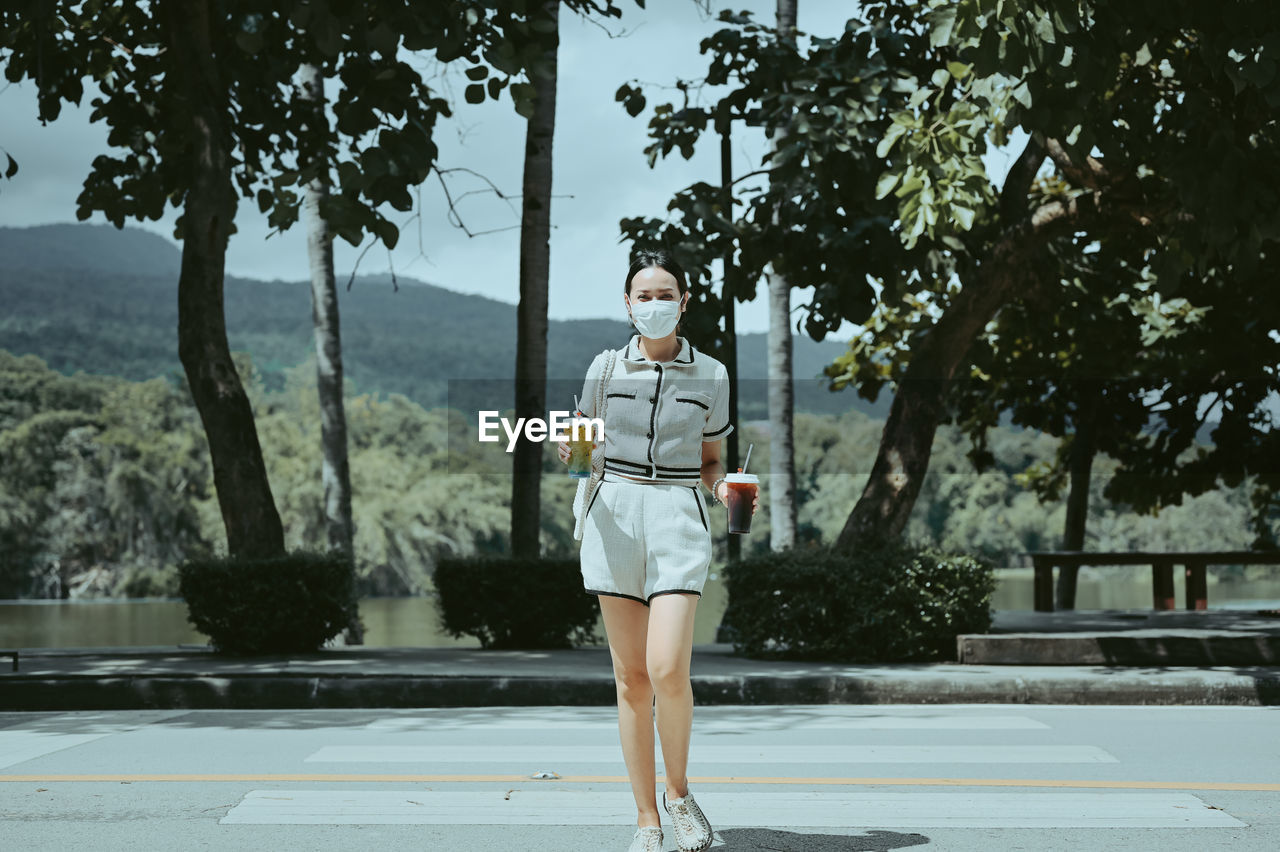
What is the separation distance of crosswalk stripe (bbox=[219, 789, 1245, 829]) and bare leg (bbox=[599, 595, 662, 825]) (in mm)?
909

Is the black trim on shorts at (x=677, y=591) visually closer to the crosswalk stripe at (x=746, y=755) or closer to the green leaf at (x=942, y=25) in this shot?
the crosswalk stripe at (x=746, y=755)

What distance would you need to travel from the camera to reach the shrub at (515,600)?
14812 mm

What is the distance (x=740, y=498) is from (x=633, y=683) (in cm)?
78

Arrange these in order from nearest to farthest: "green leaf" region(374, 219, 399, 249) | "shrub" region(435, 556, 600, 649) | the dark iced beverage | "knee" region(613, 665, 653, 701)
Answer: the dark iced beverage
"knee" region(613, 665, 653, 701)
"green leaf" region(374, 219, 399, 249)
"shrub" region(435, 556, 600, 649)

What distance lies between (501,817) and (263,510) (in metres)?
9.05

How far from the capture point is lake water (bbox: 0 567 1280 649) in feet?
97.5

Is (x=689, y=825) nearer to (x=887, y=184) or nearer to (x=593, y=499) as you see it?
(x=593, y=499)

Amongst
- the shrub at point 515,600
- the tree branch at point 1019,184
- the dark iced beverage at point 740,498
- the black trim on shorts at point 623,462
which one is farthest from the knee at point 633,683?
the tree branch at point 1019,184

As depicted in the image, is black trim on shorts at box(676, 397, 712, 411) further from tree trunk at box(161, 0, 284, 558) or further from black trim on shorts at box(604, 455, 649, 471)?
tree trunk at box(161, 0, 284, 558)

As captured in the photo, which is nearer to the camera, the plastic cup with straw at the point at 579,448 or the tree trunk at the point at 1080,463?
the plastic cup with straw at the point at 579,448

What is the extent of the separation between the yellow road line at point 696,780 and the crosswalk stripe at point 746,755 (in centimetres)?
45

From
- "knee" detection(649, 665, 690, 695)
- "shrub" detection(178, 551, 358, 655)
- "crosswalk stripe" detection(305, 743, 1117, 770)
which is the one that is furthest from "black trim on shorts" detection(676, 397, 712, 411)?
"shrub" detection(178, 551, 358, 655)

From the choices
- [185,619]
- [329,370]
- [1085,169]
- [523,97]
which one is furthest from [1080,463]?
[523,97]

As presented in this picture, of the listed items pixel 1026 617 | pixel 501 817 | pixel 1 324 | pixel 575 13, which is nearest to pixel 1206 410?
pixel 1026 617
